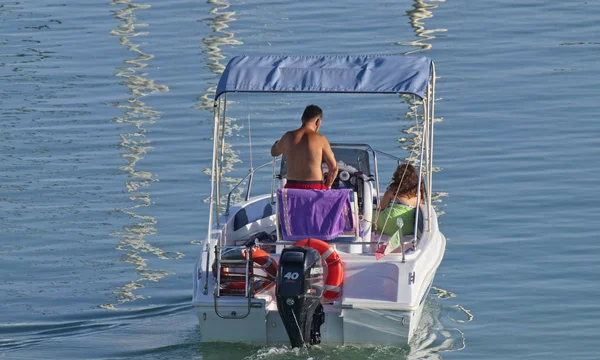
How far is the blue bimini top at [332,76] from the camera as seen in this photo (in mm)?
10031

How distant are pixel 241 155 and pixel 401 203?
196 inches

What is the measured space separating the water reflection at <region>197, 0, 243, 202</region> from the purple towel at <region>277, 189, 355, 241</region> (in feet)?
13.5

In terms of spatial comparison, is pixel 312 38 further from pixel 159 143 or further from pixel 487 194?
pixel 487 194

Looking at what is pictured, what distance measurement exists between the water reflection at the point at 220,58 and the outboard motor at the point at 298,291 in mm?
4731

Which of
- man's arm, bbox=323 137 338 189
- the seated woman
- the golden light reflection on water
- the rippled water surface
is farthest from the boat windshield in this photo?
the golden light reflection on water

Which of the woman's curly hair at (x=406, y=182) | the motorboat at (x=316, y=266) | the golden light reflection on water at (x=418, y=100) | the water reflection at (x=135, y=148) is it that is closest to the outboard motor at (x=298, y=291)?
the motorboat at (x=316, y=266)

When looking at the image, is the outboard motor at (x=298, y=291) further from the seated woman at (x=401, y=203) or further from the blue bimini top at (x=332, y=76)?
the seated woman at (x=401, y=203)

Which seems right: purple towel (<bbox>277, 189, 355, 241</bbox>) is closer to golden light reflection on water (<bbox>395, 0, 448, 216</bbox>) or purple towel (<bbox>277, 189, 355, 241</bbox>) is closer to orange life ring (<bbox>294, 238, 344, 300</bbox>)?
orange life ring (<bbox>294, 238, 344, 300</bbox>)

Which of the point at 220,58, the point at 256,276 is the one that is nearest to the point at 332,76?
the point at 256,276

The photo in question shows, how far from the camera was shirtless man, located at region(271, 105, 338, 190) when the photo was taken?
1031 cm

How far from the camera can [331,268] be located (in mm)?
9609

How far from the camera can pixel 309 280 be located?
30.7 ft

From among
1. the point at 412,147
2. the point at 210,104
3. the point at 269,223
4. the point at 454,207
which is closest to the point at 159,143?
the point at 210,104

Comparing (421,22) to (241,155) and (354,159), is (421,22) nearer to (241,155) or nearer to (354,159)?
(241,155)
